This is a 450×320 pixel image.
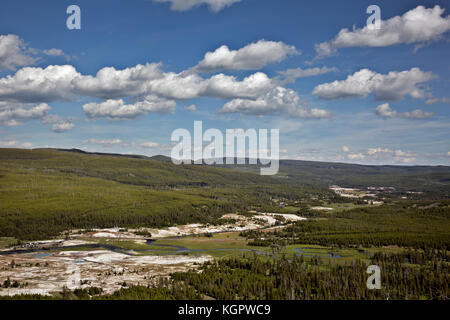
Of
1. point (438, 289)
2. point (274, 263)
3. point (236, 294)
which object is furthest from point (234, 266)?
point (438, 289)

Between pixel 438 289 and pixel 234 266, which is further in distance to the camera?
pixel 234 266

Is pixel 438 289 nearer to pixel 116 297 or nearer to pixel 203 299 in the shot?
pixel 203 299
